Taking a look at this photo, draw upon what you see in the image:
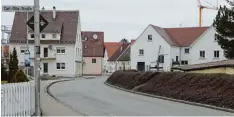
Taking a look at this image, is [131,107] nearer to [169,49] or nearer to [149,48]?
[169,49]

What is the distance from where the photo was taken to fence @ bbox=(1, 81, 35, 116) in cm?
1359

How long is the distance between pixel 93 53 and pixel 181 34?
1920 centimetres

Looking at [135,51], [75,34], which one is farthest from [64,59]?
[135,51]

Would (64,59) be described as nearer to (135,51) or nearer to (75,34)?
(75,34)

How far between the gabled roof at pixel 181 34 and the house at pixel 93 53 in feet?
49.1

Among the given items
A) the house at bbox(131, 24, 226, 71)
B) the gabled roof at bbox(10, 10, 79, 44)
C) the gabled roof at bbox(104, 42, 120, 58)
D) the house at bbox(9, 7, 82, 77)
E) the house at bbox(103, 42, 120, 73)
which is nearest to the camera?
the house at bbox(131, 24, 226, 71)

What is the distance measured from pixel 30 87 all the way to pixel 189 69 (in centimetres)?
2234

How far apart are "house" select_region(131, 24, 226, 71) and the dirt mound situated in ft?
107

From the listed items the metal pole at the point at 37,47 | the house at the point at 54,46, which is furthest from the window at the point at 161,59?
the metal pole at the point at 37,47

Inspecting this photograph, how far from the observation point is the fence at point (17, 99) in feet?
44.6

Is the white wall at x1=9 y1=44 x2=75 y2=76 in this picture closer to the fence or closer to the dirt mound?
the dirt mound

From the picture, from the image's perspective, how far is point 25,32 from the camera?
7844 centimetres

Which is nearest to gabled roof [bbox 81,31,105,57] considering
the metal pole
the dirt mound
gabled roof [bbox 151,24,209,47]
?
gabled roof [bbox 151,24,209,47]

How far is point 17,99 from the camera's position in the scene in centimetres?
1486
